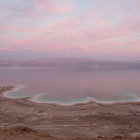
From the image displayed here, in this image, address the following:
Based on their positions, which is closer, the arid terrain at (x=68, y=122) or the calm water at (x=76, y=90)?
the arid terrain at (x=68, y=122)

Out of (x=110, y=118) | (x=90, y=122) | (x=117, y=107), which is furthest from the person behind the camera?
(x=117, y=107)

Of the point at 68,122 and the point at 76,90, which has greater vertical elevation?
the point at 76,90

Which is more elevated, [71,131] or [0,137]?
[0,137]

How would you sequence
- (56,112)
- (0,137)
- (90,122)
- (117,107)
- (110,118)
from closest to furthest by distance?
(0,137)
(90,122)
(110,118)
(56,112)
(117,107)

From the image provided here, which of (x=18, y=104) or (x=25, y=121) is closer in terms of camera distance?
(x=25, y=121)

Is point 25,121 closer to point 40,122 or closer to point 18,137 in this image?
point 40,122

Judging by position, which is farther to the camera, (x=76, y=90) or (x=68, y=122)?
(x=76, y=90)

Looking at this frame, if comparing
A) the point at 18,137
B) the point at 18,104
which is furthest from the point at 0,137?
the point at 18,104

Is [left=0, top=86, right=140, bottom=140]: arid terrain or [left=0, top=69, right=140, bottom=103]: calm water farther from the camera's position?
[left=0, top=69, right=140, bottom=103]: calm water
